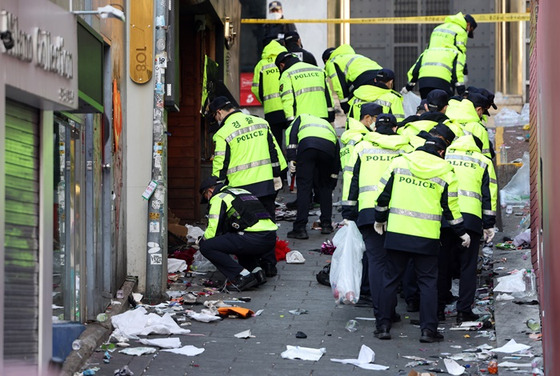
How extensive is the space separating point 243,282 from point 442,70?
5.43 meters

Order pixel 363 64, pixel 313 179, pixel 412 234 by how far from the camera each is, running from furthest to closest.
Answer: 1. pixel 363 64
2. pixel 313 179
3. pixel 412 234

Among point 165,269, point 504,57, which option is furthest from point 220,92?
point 504,57

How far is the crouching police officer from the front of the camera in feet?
40.1

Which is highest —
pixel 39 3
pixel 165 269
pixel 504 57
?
pixel 504 57

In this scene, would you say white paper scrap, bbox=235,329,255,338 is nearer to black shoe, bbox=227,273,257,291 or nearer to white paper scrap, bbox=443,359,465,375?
black shoe, bbox=227,273,257,291

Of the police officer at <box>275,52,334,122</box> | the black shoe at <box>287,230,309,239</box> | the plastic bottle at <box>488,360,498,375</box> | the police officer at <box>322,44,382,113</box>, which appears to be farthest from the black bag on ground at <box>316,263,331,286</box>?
the police officer at <box>322,44,382,113</box>

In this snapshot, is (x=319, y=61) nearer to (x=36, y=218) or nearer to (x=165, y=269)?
(x=165, y=269)

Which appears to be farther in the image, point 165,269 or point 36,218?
point 165,269

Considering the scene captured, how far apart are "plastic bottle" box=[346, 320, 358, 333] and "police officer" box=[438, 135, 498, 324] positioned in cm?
87

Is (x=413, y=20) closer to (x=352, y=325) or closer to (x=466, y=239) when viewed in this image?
(x=466, y=239)

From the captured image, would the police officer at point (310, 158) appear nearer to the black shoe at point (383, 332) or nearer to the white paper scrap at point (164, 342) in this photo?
the black shoe at point (383, 332)

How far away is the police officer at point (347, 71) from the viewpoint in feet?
51.6

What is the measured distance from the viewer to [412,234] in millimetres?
10219

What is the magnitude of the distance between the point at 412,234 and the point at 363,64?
596 cm
